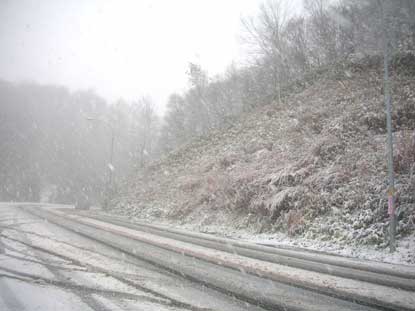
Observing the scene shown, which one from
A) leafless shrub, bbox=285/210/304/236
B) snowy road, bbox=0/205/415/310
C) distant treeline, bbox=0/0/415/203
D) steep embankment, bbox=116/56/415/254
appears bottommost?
snowy road, bbox=0/205/415/310

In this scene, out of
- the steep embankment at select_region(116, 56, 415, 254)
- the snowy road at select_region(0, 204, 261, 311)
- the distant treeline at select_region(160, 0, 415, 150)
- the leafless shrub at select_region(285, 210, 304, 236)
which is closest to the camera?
the snowy road at select_region(0, 204, 261, 311)

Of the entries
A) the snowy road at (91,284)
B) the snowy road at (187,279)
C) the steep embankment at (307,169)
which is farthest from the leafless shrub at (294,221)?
the snowy road at (91,284)

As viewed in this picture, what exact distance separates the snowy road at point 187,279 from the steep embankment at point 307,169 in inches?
121

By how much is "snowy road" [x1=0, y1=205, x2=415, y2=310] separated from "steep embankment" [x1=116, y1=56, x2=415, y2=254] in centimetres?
306

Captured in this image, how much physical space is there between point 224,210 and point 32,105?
112176 millimetres

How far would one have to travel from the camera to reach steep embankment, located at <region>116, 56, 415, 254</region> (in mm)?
12602

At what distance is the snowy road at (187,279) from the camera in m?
5.70

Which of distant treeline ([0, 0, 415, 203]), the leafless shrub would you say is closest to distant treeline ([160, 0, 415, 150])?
distant treeline ([0, 0, 415, 203])

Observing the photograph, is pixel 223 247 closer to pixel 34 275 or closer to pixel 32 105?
pixel 34 275

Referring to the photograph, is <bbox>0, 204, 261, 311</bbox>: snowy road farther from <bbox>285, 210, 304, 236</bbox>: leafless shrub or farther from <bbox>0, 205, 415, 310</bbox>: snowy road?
<bbox>285, 210, 304, 236</bbox>: leafless shrub

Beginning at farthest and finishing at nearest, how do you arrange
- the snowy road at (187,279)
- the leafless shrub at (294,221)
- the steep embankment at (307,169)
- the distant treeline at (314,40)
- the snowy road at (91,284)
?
1. the distant treeline at (314,40)
2. the leafless shrub at (294,221)
3. the steep embankment at (307,169)
4. the snowy road at (187,279)
5. the snowy road at (91,284)

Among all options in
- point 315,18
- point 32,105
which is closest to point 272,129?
point 315,18

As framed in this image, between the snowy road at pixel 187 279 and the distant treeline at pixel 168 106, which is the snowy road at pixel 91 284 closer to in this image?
the snowy road at pixel 187 279

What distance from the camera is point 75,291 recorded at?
6.12m
